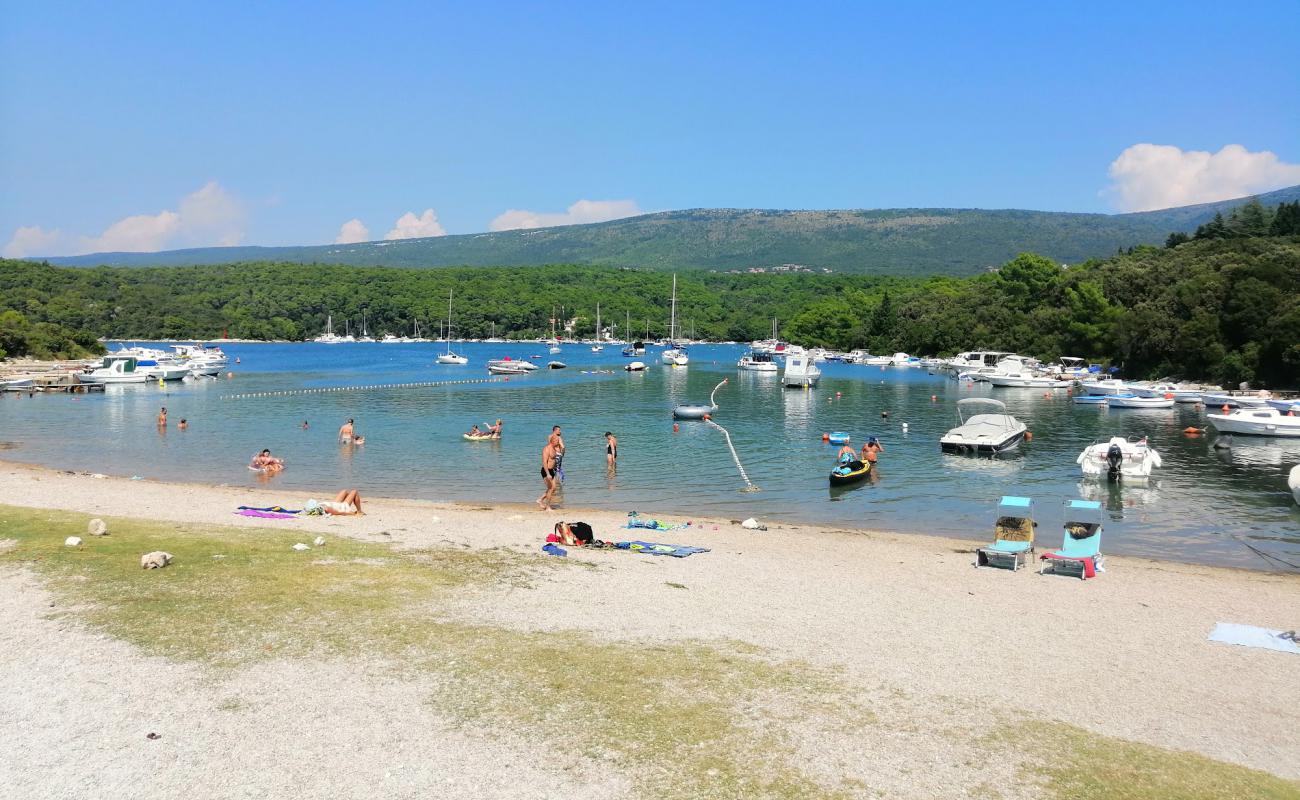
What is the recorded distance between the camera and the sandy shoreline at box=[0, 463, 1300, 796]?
36.9 ft

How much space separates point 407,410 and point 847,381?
56537mm

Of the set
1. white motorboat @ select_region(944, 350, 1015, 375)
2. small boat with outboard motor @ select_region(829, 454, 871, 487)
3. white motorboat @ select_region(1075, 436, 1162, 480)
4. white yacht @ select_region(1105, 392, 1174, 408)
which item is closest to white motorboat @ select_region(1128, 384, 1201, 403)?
white yacht @ select_region(1105, 392, 1174, 408)

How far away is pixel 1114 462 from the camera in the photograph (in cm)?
3556

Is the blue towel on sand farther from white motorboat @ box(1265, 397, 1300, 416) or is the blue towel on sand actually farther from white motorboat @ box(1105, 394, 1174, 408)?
white motorboat @ box(1105, 394, 1174, 408)

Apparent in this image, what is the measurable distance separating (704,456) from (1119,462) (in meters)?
16.3

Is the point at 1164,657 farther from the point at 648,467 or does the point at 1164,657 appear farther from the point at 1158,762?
the point at 648,467

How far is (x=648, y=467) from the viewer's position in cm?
3825

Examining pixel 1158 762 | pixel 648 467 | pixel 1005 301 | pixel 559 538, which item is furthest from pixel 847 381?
pixel 1158 762

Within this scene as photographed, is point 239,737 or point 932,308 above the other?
point 932,308

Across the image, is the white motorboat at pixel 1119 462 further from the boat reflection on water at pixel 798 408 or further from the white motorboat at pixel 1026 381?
the white motorboat at pixel 1026 381

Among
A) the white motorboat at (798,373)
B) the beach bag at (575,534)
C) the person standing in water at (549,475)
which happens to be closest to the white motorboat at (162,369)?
the white motorboat at (798,373)

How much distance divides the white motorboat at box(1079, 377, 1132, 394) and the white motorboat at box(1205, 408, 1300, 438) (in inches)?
796

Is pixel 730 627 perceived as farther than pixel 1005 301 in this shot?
No

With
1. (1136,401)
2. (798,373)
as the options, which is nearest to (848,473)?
(1136,401)
